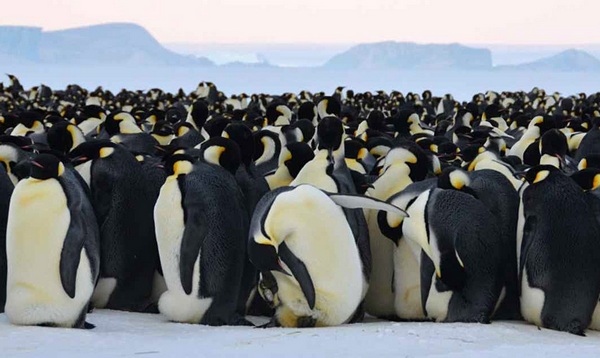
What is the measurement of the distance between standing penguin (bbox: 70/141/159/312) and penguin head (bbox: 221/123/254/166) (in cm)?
54

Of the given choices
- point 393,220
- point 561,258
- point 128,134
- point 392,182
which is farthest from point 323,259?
point 128,134

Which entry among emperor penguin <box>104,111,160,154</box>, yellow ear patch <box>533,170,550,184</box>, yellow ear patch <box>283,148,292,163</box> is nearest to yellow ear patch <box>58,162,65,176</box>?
yellow ear patch <box>283,148,292,163</box>

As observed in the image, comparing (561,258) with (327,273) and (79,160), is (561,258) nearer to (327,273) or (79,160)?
Answer: (327,273)

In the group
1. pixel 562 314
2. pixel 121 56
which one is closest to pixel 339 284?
pixel 562 314

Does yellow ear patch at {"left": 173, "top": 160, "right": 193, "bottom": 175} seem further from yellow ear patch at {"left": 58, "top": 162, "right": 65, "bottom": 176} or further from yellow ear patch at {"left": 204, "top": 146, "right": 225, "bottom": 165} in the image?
yellow ear patch at {"left": 58, "top": 162, "right": 65, "bottom": 176}

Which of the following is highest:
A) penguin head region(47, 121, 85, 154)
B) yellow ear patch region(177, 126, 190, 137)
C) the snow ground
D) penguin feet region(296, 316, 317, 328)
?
penguin head region(47, 121, 85, 154)

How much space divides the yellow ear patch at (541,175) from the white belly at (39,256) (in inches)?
81.2

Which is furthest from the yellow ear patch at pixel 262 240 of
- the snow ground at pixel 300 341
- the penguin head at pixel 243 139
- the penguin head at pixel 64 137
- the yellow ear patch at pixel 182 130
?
the yellow ear patch at pixel 182 130

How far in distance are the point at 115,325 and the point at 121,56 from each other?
56.0m

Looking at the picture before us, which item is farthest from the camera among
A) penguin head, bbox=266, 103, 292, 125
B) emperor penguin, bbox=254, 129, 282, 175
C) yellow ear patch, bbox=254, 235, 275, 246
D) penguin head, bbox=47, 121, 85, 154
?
penguin head, bbox=266, 103, 292, 125

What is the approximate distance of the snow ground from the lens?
10.6 ft

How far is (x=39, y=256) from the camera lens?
3.91 meters

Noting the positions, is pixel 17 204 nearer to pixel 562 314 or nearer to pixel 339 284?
pixel 339 284

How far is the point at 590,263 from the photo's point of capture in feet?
13.3
